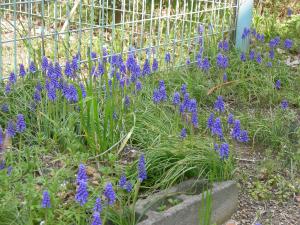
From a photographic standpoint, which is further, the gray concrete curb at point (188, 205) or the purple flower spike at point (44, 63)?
the purple flower spike at point (44, 63)

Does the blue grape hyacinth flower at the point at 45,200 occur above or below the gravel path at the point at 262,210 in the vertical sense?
above

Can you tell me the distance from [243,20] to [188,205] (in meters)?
3.60

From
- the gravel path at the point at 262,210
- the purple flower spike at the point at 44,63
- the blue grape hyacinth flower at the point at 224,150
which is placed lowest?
the gravel path at the point at 262,210

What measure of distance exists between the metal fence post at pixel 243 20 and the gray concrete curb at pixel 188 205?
313cm

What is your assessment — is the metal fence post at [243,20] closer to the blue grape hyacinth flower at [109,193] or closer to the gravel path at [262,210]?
the gravel path at [262,210]

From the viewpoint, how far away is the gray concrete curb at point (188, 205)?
3.02 m

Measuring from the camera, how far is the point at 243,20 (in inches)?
249

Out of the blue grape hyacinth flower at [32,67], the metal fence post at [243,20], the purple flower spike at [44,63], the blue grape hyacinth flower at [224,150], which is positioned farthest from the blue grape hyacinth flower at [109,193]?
the metal fence post at [243,20]

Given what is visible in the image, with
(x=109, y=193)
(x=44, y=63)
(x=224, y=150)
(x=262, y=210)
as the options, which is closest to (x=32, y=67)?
(x=44, y=63)

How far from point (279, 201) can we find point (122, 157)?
3.32 feet

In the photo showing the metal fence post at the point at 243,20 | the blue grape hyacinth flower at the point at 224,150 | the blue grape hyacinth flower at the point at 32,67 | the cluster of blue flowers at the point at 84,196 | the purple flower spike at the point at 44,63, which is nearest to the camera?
the cluster of blue flowers at the point at 84,196

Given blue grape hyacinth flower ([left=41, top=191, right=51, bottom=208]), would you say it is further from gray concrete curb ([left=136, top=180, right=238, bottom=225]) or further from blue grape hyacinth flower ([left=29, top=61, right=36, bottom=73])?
blue grape hyacinth flower ([left=29, top=61, right=36, bottom=73])

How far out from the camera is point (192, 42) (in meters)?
6.08

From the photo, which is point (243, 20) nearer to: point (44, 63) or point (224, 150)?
point (44, 63)
